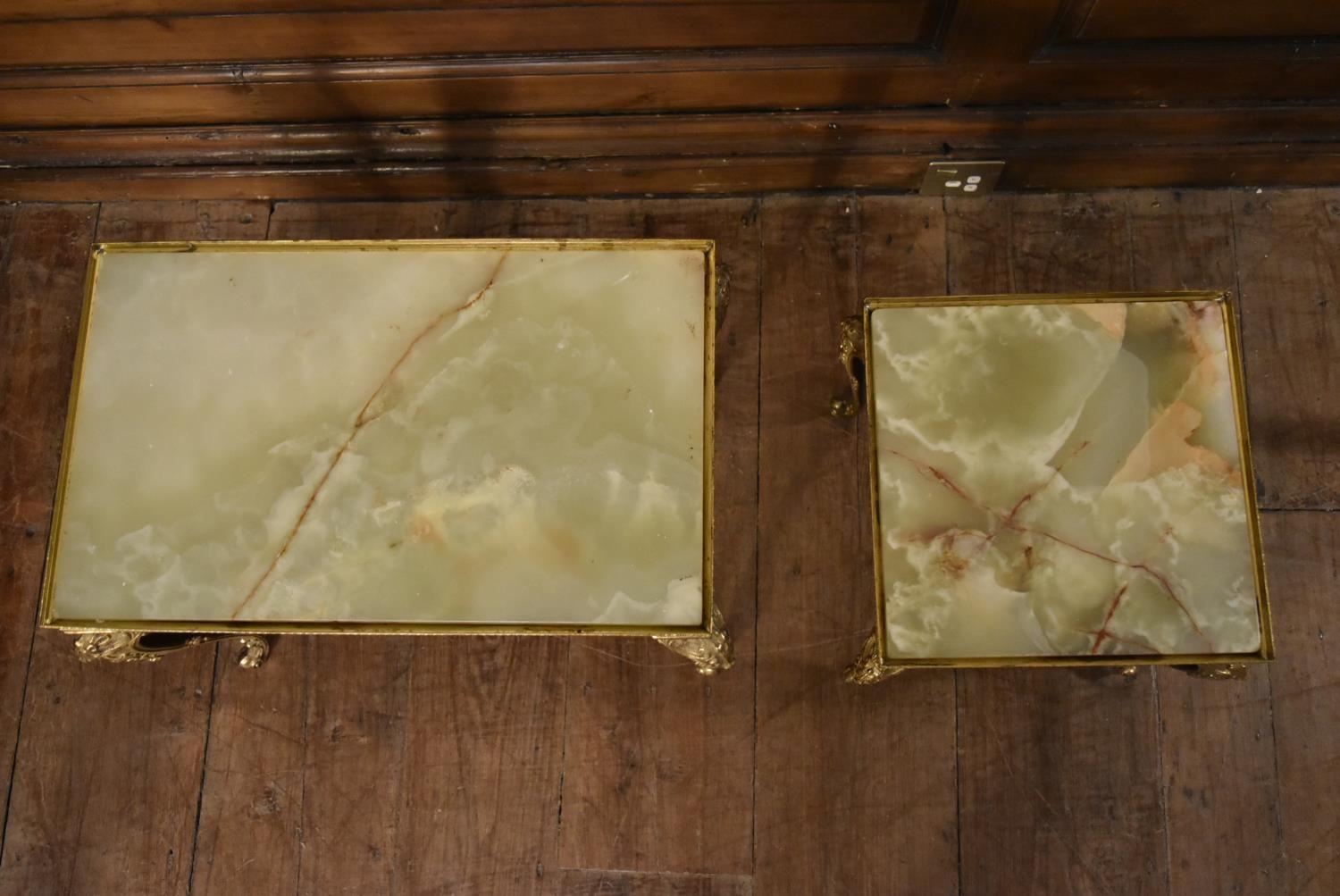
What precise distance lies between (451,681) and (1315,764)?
5.26ft

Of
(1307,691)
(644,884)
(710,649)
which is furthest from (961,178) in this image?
(644,884)

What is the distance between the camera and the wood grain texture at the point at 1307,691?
1678 mm

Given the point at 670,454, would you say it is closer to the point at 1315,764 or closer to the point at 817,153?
the point at 817,153

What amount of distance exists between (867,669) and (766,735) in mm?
258

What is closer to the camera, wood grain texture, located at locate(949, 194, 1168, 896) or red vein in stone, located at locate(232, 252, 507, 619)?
red vein in stone, located at locate(232, 252, 507, 619)

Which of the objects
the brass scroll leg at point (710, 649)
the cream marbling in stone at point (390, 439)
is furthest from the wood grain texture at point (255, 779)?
the brass scroll leg at point (710, 649)

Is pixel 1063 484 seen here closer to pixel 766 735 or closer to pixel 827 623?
pixel 827 623

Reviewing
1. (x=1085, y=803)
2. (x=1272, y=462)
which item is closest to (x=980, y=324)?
(x=1272, y=462)

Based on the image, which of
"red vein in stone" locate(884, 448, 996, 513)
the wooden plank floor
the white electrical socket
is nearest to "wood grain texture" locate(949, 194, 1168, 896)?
the wooden plank floor

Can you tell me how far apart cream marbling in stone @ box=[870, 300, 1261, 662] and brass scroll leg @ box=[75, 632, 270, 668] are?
1.19 metres

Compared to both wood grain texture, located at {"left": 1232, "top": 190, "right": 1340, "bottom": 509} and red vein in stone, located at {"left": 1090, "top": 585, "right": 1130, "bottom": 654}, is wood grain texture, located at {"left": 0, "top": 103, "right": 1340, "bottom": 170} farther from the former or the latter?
red vein in stone, located at {"left": 1090, "top": 585, "right": 1130, "bottom": 654}

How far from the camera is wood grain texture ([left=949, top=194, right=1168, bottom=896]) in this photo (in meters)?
1.68

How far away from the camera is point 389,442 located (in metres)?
1.39

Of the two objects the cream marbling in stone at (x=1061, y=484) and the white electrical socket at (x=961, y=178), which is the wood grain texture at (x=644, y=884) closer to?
the cream marbling in stone at (x=1061, y=484)
